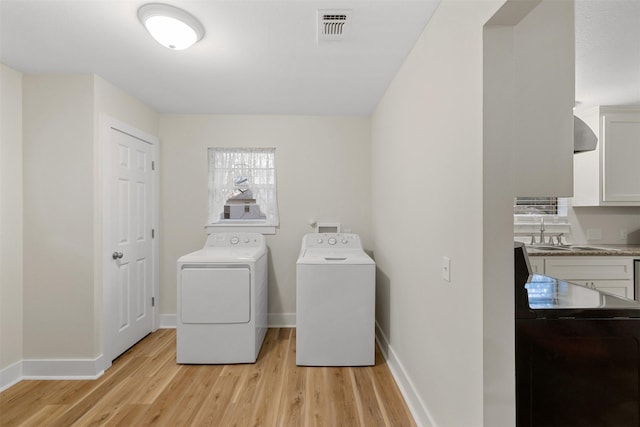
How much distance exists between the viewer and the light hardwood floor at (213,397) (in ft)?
6.03

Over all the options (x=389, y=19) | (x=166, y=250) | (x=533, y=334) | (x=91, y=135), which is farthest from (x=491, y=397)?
(x=166, y=250)

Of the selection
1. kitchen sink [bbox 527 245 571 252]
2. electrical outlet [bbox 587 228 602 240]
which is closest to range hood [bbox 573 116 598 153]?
kitchen sink [bbox 527 245 571 252]

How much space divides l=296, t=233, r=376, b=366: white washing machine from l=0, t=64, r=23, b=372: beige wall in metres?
2.11

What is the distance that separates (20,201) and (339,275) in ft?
8.25

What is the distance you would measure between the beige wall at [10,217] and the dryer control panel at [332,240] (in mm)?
2274

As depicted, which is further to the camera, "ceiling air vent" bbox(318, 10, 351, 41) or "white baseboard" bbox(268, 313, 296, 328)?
"white baseboard" bbox(268, 313, 296, 328)

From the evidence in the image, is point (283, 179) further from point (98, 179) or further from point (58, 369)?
point (58, 369)

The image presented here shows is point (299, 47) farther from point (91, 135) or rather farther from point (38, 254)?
point (38, 254)

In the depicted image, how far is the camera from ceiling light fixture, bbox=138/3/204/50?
152 cm

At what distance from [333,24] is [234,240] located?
2.18 m

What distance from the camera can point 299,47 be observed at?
1.90 meters

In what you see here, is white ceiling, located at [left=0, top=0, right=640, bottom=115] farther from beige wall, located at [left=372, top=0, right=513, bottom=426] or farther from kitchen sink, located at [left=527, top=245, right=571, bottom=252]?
kitchen sink, located at [left=527, top=245, right=571, bottom=252]

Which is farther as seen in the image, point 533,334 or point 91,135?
point 91,135

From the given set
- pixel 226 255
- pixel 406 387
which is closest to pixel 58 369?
pixel 226 255
